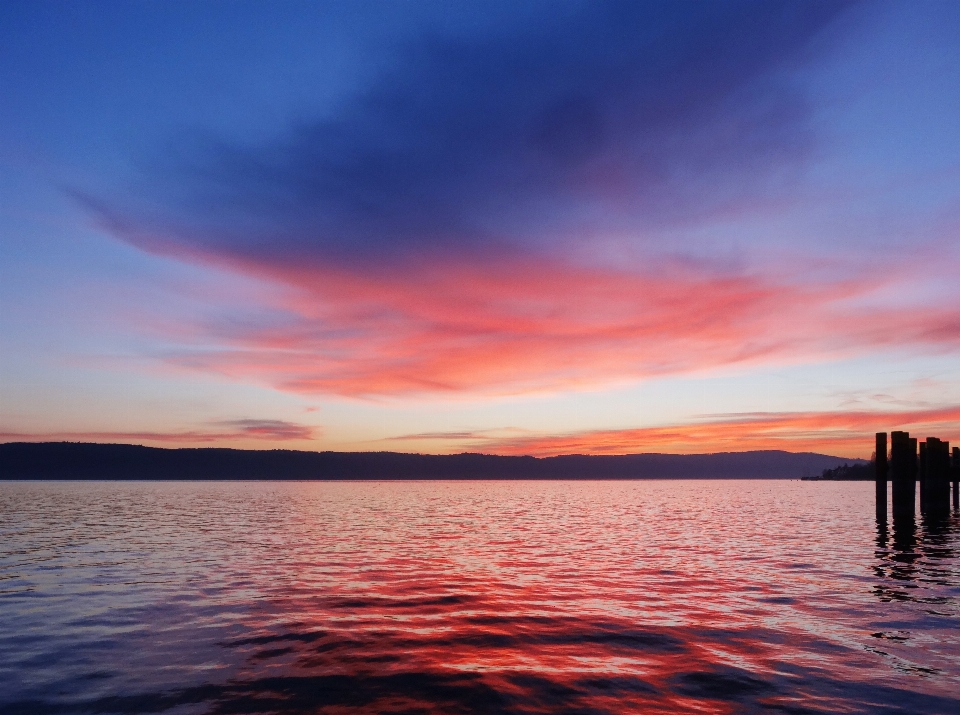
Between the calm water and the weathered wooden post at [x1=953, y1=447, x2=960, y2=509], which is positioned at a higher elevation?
the weathered wooden post at [x1=953, y1=447, x2=960, y2=509]

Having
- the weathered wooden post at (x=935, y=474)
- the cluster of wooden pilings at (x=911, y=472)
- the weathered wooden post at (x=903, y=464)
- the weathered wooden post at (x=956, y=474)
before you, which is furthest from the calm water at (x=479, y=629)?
the weathered wooden post at (x=956, y=474)

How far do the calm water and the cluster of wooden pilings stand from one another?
6702 mm

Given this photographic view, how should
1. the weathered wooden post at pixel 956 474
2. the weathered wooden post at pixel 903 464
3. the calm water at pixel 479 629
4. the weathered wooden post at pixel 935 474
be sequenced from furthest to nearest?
the weathered wooden post at pixel 956 474 < the weathered wooden post at pixel 935 474 < the weathered wooden post at pixel 903 464 < the calm water at pixel 479 629

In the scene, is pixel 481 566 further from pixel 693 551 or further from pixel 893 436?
pixel 893 436

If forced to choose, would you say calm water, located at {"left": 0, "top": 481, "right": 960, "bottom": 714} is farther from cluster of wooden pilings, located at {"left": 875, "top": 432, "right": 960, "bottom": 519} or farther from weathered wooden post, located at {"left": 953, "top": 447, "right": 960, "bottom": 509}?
weathered wooden post, located at {"left": 953, "top": 447, "right": 960, "bottom": 509}

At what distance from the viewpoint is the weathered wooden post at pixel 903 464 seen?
33.6 meters

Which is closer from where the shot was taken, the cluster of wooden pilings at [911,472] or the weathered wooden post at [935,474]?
the cluster of wooden pilings at [911,472]

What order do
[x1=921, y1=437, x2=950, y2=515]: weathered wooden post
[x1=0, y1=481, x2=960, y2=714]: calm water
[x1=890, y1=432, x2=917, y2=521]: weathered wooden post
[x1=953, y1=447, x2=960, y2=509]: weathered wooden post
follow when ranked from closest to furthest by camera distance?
[x1=0, y1=481, x2=960, y2=714]: calm water → [x1=890, y1=432, x2=917, y2=521]: weathered wooden post → [x1=921, y1=437, x2=950, y2=515]: weathered wooden post → [x1=953, y1=447, x2=960, y2=509]: weathered wooden post

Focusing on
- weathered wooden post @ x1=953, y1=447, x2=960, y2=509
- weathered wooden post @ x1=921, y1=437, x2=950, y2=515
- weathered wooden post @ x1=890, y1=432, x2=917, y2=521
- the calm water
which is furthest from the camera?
weathered wooden post @ x1=953, y1=447, x2=960, y2=509

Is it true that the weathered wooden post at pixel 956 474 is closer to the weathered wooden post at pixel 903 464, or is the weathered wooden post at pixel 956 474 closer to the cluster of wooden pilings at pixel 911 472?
the cluster of wooden pilings at pixel 911 472

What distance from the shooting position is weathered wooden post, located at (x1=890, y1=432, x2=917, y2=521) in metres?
33.6

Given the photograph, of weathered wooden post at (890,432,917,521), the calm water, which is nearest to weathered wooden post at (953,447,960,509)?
weathered wooden post at (890,432,917,521)

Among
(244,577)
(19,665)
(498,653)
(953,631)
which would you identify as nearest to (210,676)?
(19,665)

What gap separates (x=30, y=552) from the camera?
26594 millimetres
